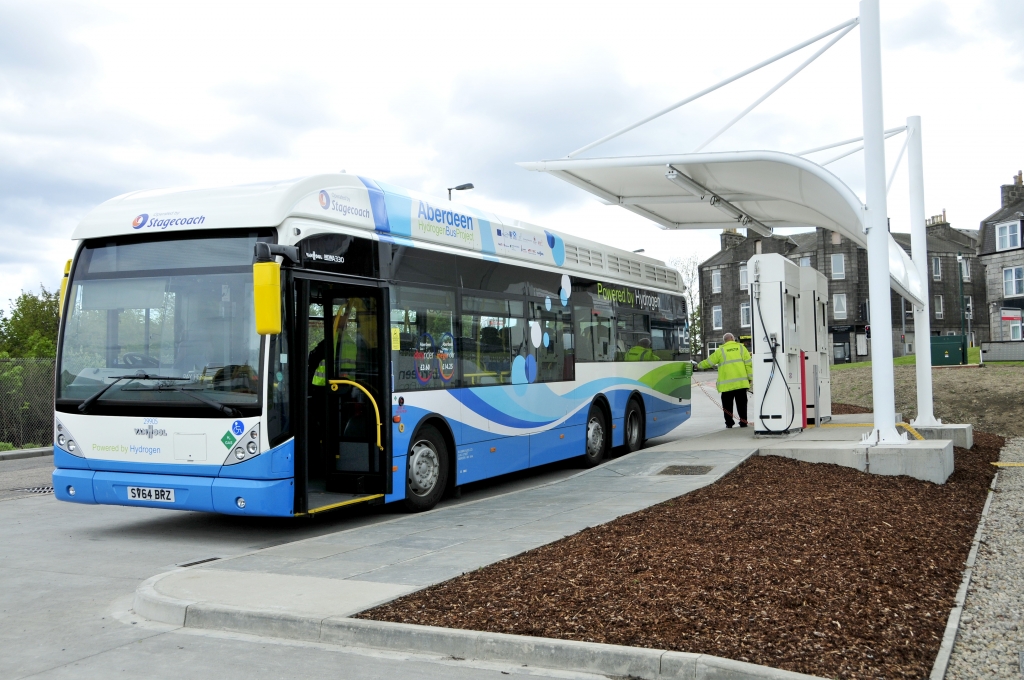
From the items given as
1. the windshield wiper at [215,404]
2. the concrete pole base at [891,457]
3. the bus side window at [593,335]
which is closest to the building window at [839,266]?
the bus side window at [593,335]

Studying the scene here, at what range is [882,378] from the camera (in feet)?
38.1

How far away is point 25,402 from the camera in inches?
851

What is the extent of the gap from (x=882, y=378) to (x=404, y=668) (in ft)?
28.1

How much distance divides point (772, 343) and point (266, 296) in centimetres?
873

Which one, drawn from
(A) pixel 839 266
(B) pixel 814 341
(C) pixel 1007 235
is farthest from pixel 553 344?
(A) pixel 839 266

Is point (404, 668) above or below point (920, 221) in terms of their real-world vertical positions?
below

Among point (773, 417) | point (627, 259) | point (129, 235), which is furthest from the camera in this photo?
point (627, 259)

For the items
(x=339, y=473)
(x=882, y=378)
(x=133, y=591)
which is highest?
(x=882, y=378)

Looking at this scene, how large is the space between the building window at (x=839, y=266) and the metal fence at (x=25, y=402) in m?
62.0

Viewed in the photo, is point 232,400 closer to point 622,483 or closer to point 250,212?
point 250,212

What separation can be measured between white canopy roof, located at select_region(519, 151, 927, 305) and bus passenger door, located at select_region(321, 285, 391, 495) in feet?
13.8

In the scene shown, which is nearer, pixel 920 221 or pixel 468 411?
pixel 468 411

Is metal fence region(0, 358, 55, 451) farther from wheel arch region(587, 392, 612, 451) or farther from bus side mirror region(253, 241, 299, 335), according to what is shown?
bus side mirror region(253, 241, 299, 335)

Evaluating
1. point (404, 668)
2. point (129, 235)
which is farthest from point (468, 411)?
point (404, 668)
